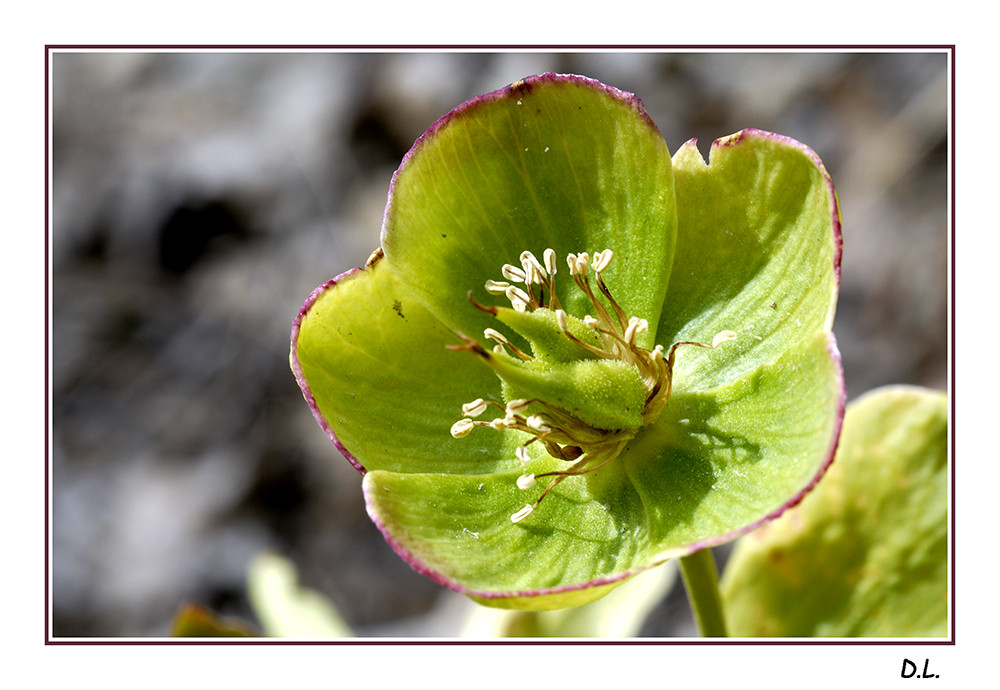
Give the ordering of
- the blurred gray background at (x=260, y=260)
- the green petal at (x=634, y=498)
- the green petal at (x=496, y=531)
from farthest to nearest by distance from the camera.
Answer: the blurred gray background at (x=260, y=260), the green petal at (x=496, y=531), the green petal at (x=634, y=498)

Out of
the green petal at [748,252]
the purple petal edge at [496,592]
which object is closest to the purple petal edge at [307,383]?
the purple petal edge at [496,592]

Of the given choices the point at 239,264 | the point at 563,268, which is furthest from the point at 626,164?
the point at 239,264

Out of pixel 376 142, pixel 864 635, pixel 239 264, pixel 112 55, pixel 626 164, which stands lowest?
pixel 864 635

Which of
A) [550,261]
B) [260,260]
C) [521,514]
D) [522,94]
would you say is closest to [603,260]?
[550,261]

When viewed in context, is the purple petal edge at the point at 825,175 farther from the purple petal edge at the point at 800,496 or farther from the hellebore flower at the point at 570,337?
the purple petal edge at the point at 800,496

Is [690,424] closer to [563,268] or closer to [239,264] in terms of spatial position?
[563,268]

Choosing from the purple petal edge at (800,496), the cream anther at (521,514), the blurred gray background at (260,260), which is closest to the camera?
the purple petal edge at (800,496)

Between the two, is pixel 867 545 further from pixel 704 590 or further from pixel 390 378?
pixel 390 378
